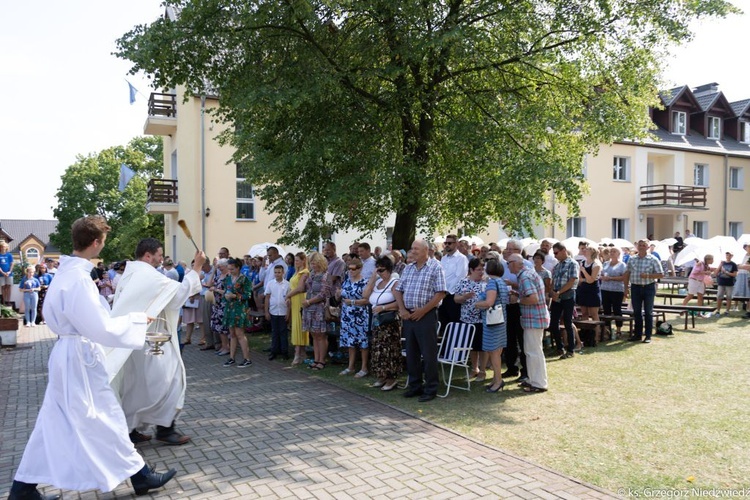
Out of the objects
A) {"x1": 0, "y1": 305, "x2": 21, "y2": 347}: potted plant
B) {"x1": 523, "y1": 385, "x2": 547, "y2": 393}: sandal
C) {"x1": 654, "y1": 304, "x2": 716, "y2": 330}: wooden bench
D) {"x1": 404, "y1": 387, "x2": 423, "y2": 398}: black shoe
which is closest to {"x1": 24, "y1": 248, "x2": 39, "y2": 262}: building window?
{"x1": 0, "y1": 305, "x2": 21, "y2": 347}: potted plant

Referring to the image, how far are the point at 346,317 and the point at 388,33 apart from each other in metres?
5.77

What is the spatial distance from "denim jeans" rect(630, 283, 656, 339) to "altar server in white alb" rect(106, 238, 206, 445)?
8965 millimetres

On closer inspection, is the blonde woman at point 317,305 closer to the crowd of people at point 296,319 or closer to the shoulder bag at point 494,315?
the crowd of people at point 296,319

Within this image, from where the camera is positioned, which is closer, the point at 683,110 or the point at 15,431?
the point at 15,431

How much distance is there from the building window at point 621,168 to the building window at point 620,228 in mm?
2144

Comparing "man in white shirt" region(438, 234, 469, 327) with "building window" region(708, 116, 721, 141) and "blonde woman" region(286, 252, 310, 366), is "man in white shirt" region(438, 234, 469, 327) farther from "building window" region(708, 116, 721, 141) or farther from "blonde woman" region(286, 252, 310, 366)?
"building window" region(708, 116, 721, 141)

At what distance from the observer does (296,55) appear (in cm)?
1209

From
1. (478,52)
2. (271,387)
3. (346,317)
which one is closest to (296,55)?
(478,52)

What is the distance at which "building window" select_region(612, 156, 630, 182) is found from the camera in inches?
1200

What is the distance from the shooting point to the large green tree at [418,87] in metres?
11.2

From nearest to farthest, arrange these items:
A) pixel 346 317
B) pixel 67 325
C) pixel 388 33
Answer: pixel 67 325 → pixel 346 317 → pixel 388 33

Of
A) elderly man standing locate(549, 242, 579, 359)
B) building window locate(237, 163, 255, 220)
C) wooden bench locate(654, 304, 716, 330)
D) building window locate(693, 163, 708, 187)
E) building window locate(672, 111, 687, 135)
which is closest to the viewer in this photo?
elderly man standing locate(549, 242, 579, 359)

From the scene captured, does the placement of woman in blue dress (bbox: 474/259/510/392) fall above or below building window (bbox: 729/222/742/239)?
below

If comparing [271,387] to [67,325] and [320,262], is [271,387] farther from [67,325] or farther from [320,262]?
[67,325]
